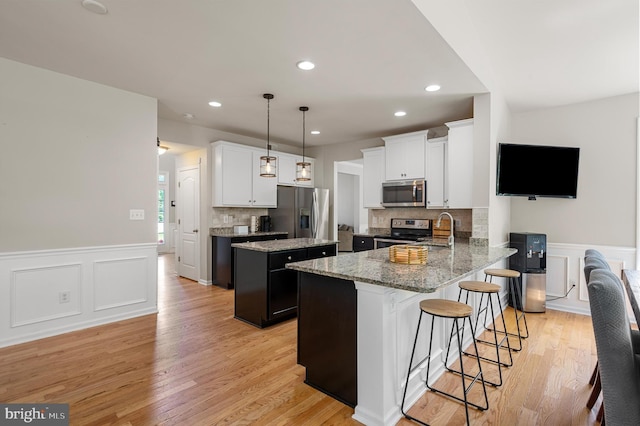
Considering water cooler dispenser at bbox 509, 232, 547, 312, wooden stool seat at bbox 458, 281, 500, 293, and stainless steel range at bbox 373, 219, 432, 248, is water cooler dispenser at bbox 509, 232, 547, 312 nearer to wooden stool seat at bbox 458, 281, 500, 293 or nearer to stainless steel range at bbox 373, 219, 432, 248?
stainless steel range at bbox 373, 219, 432, 248

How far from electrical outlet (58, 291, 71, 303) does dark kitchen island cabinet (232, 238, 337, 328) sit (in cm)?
165

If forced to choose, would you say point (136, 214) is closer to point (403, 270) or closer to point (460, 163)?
point (403, 270)

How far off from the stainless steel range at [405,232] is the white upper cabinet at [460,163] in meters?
0.85

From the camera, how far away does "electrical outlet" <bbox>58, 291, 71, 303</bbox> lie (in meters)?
3.13

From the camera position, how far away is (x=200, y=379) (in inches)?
90.6

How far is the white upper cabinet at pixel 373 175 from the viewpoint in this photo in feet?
17.0

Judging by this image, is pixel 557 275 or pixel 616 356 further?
pixel 557 275

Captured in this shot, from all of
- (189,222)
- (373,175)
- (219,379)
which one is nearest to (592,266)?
(219,379)

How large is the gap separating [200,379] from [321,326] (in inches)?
39.3

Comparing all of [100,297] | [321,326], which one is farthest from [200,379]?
[100,297]

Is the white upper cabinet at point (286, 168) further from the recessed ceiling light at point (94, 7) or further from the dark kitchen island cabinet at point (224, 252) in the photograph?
the recessed ceiling light at point (94, 7)

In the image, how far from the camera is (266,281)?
3254 mm

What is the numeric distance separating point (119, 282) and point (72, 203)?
38.5 inches

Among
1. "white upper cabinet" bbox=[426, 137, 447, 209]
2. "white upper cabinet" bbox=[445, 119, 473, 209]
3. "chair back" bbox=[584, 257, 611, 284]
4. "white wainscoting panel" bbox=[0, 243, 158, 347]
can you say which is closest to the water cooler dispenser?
"white upper cabinet" bbox=[445, 119, 473, 209]
